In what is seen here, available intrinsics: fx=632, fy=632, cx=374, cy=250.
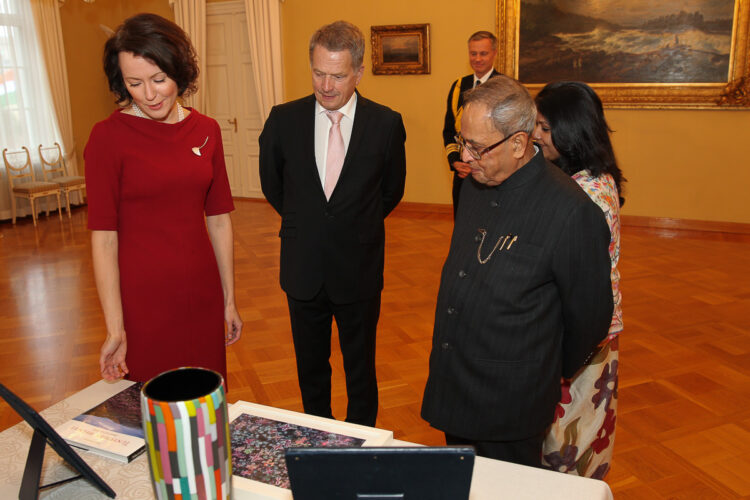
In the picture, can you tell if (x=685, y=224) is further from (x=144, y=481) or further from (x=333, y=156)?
(x=144, y=481)

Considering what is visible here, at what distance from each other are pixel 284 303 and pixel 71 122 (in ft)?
20.9

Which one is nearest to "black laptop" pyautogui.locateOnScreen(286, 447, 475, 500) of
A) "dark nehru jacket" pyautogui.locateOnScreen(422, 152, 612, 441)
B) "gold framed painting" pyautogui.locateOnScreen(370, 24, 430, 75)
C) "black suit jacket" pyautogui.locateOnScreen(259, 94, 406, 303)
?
"dark nehru jacket" pyautogui.locateOnScreen(422, 152, 612, 441)

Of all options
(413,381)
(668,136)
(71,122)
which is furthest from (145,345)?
(71,122)

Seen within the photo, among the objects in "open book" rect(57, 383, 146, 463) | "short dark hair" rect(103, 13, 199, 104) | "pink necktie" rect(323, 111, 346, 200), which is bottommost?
"open book" rect(57, 383, 146, 463)

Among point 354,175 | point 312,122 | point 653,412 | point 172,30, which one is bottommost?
point 653,412

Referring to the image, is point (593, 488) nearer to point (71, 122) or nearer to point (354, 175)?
point (354, 175)

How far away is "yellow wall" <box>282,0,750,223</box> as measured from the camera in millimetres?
7398

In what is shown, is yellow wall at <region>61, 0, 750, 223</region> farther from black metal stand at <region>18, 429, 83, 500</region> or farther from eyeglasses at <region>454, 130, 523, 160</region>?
black metal stand at <region>18, 429, 83, 500</region>

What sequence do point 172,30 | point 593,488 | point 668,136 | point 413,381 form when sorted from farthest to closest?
point 668,136 → point 413,381 → point 172,30 → point 593,488

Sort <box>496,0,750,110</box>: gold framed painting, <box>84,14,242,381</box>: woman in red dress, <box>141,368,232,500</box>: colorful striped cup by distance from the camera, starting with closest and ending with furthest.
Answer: <box>141,368,232,500</box>: colorful striped cup < <box>84,14,242,381</box>: woman in red dress < <box>496,0,750,110</box>: gold framed painting

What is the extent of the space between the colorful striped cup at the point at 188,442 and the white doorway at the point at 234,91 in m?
9.05

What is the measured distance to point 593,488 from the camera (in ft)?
4.02

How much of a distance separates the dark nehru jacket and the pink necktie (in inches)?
36.5

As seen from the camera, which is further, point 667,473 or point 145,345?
point 667,473
